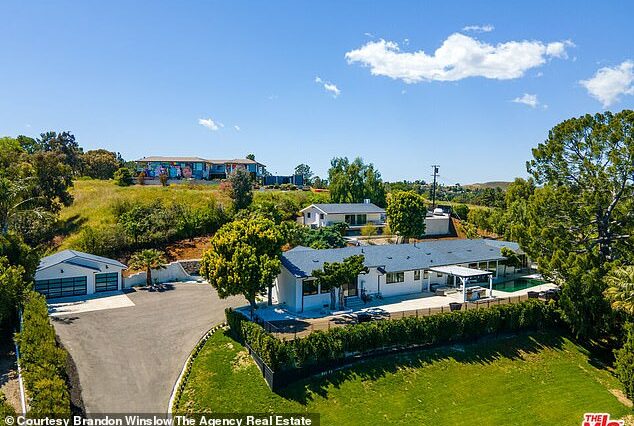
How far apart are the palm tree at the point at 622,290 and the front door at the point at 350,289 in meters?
16.4

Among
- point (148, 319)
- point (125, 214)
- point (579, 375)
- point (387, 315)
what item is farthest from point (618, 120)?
point (125, 214)

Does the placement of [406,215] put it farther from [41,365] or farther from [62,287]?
[41,365]

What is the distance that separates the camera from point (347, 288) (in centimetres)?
3325

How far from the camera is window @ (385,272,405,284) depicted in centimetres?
3444

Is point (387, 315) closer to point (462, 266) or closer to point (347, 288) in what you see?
point (347, 288)

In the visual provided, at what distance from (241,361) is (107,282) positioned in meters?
18.7

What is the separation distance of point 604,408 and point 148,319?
93.6ft

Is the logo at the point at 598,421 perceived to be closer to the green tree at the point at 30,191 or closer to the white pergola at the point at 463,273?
the white pergola at the point at 463,273

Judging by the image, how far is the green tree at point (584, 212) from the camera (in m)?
28.8

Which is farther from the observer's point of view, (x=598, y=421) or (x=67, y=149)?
(x=67, y=149)

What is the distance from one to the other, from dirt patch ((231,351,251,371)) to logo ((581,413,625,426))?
18.3 metres

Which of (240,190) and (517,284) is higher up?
(240,190)

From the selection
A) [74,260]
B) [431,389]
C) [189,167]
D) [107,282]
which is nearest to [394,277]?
[431,389]

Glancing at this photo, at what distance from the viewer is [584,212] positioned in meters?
30.7
